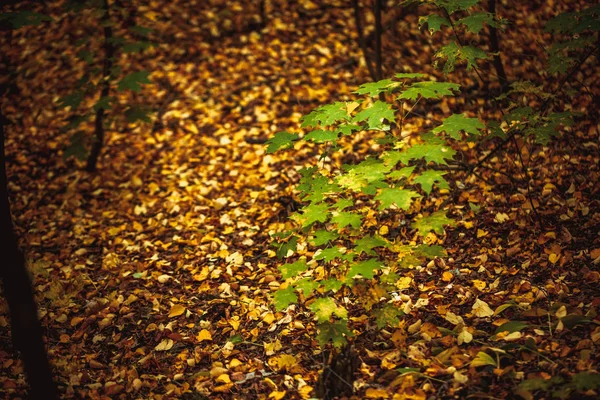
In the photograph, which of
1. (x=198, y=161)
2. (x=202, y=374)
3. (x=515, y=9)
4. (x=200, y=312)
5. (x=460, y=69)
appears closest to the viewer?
(x=202, y=374)

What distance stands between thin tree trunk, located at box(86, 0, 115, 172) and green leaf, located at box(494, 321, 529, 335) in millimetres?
4709

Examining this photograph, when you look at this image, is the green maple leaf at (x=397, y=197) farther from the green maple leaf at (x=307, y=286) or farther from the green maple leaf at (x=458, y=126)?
the green maple leaf at (x=307, y=286)

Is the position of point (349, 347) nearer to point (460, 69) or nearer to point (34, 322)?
point (34, 322)

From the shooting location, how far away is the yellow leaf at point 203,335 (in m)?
3.69

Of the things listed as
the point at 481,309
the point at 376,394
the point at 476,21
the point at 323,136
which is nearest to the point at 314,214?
the point at 323,136

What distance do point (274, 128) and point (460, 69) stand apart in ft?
8.48

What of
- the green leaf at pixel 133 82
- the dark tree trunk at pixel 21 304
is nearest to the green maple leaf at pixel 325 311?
the dark tree trunk at pixel 21 304

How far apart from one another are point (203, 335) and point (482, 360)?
2.09 metres

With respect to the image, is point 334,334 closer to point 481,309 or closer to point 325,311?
point 325,311

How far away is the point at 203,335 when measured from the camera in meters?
3.71

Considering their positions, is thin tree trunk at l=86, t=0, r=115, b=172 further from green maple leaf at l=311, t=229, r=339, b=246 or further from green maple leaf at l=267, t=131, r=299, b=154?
green maple leaf at l=311, t=229, r=339, b=246

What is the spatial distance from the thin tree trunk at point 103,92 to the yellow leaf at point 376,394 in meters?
4.37

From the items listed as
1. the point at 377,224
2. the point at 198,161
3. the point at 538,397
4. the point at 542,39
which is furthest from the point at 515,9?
the point at 538,397

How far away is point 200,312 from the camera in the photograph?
13.0 feet
